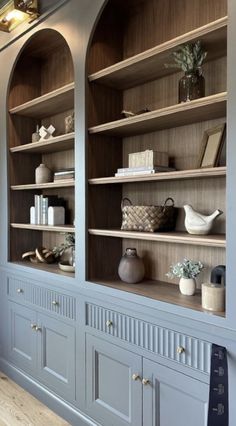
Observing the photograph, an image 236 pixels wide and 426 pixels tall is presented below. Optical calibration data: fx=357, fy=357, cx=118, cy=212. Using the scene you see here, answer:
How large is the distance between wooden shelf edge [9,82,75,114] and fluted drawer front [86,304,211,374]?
55.2 inches

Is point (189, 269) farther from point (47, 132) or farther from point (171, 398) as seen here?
point (47, 132)

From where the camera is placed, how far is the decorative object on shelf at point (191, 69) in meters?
1.73

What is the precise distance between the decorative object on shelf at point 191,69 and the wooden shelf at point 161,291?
3.27ft

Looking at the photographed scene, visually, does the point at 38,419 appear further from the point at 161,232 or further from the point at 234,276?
the point at 234,276

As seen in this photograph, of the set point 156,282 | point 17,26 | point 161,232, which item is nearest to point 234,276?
point 161,232

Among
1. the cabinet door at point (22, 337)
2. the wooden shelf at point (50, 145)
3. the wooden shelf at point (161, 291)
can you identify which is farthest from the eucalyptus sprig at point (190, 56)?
the cabinet door at point (22, 337)

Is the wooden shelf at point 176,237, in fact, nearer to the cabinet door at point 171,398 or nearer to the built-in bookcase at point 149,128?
the built-in bookcase at point 149,128

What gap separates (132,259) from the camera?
2117 mm

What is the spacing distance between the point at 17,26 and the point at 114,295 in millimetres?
2165

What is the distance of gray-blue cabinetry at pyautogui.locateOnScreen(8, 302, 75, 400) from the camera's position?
235 cm

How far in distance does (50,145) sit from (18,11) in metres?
0.93

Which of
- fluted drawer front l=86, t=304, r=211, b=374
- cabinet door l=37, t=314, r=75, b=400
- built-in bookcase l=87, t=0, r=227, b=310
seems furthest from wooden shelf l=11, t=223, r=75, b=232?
cabinet door l=37, t=314, r=75, b=400

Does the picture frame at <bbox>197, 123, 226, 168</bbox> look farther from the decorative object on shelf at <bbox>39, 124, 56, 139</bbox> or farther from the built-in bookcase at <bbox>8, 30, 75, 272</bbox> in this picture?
the decorative object on shelf at <bbox>39, 124, 56, 139</bbox>

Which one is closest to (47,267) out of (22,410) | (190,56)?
(22,410)
